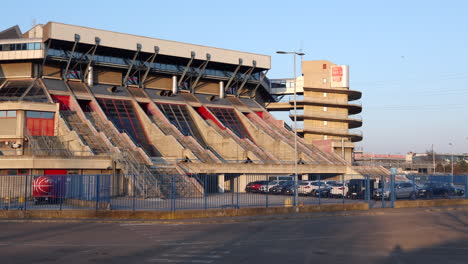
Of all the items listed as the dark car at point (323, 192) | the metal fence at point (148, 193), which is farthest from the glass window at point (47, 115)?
the dark car at point (323, 192)

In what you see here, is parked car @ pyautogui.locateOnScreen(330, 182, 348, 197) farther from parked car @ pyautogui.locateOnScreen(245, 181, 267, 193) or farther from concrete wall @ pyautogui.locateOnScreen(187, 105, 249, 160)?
concrete wall @ pyautogui.locateOnScreen(187, 105, 249, 160)

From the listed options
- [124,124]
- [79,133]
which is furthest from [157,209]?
[124,124]

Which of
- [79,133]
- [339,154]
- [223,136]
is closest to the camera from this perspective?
[79,133]

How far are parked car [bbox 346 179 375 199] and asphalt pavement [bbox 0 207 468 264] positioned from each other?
22.2 ft

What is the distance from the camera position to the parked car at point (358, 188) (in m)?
34.4

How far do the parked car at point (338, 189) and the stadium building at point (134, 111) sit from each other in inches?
651

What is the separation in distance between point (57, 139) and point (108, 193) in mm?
26741

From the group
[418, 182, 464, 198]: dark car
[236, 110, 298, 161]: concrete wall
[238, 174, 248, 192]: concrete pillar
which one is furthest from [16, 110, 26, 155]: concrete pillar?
[418, 182, 464, 198]: dark car

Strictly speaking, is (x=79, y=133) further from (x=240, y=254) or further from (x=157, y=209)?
(x=240, y=254)

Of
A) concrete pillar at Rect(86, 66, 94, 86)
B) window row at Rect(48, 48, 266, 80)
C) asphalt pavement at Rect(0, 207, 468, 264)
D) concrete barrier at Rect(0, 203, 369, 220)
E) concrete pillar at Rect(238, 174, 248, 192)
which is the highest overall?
window row at Rect(48, 48, 266, 80)

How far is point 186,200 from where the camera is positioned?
2842cm

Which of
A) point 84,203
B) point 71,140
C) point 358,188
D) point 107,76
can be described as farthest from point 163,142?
point 84,203

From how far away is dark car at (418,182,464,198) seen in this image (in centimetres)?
3850

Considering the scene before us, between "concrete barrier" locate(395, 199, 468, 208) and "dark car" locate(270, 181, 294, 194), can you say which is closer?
"dark car" locate(270, 181, 294, 194)
